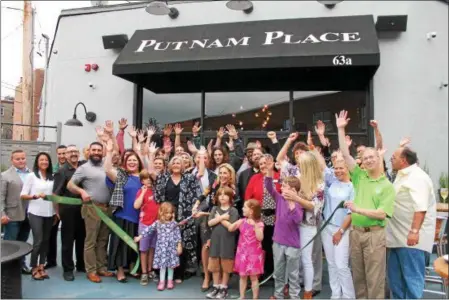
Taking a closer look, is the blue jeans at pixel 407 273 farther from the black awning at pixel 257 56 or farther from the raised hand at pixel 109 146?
the black awning at pixel 257 56

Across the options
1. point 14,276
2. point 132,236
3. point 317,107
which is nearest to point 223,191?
point 132,236

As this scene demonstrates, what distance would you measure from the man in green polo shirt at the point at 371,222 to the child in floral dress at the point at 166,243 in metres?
2.09

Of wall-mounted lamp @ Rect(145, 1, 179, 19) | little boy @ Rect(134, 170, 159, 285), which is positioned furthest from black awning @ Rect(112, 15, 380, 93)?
little boy @ Rect(134, 170, 159, 285)

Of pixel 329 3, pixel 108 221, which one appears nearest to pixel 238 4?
pixel 329 3

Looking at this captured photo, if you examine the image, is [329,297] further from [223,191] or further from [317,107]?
[317,107]

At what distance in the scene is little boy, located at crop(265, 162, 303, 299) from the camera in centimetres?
416

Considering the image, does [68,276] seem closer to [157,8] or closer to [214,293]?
[214,293]

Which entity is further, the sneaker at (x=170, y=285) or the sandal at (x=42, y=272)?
the sandal at (x=42, y=272)

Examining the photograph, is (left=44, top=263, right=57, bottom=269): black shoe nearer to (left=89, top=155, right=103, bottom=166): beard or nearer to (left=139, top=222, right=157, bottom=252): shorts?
(left=139, top=222, right=157, bottom=252): shorts

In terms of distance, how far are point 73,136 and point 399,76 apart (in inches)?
288

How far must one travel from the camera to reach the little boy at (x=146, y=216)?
194 inches

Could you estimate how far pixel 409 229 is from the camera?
3.67 m

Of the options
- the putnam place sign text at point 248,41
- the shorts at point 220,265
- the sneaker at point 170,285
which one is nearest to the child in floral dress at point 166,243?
the sneaker at point 170,285

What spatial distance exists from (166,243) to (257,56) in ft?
13.0
